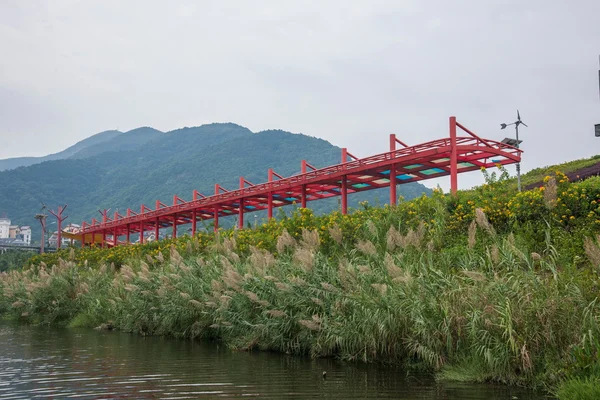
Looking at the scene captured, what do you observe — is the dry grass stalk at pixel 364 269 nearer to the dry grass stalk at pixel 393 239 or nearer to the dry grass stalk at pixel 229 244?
the dry grass stalk at pixel 393 239

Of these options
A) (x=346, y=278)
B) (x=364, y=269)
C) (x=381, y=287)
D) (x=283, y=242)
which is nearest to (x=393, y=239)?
(x=364, y=269)

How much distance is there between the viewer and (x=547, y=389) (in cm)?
652

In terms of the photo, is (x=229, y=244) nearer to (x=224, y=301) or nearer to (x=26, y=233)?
(x=224, y=301)

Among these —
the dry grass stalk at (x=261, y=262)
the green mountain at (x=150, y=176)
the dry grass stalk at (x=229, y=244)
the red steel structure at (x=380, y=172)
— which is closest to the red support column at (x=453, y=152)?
the red steel structure at (x=380, y=172)

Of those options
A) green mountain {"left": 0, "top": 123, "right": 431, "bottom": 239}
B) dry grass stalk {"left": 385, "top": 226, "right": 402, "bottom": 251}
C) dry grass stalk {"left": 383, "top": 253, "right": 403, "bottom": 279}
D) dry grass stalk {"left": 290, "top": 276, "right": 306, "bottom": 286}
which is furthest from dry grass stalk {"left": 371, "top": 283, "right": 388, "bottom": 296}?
green mountain {"left": 0, "top": 123, "right": 431, "bottom": 239}

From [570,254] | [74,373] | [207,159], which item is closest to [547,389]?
[570,254]

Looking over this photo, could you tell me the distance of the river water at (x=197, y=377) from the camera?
7.04m

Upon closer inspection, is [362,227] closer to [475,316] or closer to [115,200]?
[475,316]

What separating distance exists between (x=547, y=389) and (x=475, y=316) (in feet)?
3.88

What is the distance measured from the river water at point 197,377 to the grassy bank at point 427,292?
0.43 metres

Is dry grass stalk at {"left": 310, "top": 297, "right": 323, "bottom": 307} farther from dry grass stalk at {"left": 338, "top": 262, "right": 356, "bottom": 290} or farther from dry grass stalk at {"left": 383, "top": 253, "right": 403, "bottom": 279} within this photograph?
dry grass stalk at {"left": 383, "top": 253, "right": 403, "bottom": 279}

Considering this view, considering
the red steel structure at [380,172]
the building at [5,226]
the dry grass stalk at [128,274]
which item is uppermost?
the building at [5,226]

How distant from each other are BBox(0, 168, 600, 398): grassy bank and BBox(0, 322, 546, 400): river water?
1.42ft

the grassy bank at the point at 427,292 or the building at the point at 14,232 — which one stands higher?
the building at the point at 14,232
